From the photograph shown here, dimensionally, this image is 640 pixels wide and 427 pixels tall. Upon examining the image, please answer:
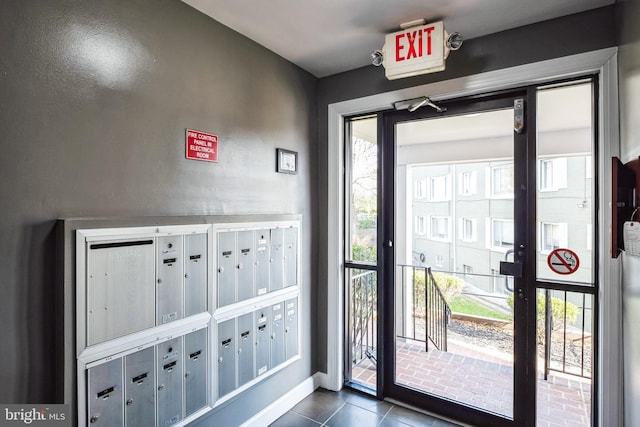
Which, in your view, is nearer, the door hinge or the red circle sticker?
the red circle sticker

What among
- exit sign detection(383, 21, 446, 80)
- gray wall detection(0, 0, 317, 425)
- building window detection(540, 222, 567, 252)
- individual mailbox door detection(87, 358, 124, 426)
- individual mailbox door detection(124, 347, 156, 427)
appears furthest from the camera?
building window detection(540, 222, 567, 252)

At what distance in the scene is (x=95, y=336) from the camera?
54.5 inches

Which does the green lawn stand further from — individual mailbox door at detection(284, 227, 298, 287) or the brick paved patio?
individual mailbox door at detection(284, 227, 298, 287)

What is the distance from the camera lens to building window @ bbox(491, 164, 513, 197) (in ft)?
7.04

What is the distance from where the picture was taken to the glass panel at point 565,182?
1.91m

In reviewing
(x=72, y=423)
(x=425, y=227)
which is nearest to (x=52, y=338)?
(x=72, y=423)

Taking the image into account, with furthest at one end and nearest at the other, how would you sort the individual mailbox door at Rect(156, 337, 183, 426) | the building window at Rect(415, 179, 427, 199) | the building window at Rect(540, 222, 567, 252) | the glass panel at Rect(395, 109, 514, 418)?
the building window at Rect(415, 179, 427, 199)
the glass panel at Rect(395, 109, 514, 418)
the building window at Rect(540, 222, 567, 252)
the individual mailbox door at Rect(156, 337, 183, 426)

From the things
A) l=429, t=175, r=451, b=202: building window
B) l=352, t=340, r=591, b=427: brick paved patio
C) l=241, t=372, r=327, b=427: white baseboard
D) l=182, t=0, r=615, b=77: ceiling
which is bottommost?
l=241, t=372, r=327, b=427: white baseboard

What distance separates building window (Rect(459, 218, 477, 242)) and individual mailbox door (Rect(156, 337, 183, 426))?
6.28ft

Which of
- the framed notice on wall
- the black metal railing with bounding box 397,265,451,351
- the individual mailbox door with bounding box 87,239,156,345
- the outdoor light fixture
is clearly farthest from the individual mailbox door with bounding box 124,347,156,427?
the outdoor light fixture

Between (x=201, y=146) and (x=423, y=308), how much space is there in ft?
6.68

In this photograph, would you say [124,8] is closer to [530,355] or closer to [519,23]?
[519,23]

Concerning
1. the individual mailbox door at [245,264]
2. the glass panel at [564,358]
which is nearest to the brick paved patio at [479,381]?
the glass panel at [564,358]

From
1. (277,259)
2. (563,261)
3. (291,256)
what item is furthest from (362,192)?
(563,261)
